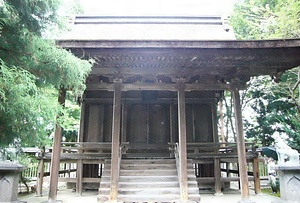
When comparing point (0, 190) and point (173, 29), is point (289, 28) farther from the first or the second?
point (0, 190)

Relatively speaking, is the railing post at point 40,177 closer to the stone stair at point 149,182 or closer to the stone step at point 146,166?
the stone stair at point 149,182

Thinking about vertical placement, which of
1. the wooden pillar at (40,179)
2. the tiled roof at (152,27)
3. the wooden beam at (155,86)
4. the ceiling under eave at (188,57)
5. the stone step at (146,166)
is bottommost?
the wooden pillar at (40,179)

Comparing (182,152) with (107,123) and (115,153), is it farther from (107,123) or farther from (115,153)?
(107,123)

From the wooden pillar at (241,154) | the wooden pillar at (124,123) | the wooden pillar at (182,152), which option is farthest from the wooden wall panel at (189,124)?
the wooden pillar at (182,152)

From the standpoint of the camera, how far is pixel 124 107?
951 cm

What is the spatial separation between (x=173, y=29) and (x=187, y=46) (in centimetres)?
400

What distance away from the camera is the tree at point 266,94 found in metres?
10.1

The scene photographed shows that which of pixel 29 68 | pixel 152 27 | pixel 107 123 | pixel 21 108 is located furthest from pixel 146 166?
pixel 152 27

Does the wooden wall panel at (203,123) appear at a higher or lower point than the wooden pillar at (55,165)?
higher

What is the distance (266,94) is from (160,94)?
8.34 meters

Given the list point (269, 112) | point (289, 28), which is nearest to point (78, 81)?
point (289, 28)

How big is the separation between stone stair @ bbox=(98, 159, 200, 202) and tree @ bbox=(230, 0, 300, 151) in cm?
570

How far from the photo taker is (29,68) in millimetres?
3844

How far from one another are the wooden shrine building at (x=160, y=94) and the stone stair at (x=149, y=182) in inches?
1.0
